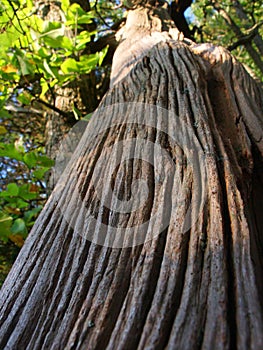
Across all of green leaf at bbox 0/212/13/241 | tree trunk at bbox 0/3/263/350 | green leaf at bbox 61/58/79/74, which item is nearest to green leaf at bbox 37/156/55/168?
green leaf at bbox 0/212/13/241

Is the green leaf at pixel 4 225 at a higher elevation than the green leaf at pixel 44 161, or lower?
lower

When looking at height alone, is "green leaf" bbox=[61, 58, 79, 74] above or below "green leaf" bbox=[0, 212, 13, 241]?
above

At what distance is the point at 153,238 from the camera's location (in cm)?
73

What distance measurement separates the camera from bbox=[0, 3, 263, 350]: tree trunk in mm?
565

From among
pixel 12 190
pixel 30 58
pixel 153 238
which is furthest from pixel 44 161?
pixel 153 238

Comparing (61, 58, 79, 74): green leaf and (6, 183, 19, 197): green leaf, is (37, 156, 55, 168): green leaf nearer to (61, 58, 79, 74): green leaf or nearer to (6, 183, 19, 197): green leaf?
(6, 183, 19, 197): green leaf

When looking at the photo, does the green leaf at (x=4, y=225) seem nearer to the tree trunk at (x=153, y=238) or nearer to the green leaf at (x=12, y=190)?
the green leaf at (x=12, y=190)

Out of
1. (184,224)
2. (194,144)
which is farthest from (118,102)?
(184,224)

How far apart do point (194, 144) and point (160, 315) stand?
0.53m

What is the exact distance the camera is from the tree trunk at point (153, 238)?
565mm

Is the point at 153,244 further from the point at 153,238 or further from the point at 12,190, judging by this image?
the point at 12,190

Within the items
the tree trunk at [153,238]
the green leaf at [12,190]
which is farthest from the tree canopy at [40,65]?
the tree trunk at [153,238]

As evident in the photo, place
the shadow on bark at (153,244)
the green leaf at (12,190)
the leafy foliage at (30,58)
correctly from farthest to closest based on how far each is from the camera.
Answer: the green leaf at (12,190)
the leafy foliage at (30,58)
the shadow on bark at (153,244)

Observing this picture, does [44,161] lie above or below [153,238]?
above
